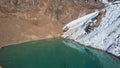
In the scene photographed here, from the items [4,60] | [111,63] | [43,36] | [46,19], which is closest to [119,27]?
[111,63]

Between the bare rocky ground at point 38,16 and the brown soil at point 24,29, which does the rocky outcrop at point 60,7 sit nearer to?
the bare rocky ground at point 38,16

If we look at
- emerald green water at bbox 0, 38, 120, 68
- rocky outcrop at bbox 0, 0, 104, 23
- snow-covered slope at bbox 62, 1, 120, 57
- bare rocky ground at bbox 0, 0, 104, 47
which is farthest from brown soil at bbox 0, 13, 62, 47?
emerald green water at bbox 0, 38, 120, 68

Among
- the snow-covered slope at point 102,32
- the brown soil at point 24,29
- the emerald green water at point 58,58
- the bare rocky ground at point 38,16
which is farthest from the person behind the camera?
the bare rocky ground at point 38,16

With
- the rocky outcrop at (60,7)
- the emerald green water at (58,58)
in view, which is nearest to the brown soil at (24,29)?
the rocky outcrop at (60,7)

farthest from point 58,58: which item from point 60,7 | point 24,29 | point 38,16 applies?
point 60,7

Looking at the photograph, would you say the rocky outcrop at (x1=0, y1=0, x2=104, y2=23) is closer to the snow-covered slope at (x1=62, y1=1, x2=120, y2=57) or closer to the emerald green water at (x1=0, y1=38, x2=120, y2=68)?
the snow-covered slope at (x1=62, y1=1, x2=120, y2=57)

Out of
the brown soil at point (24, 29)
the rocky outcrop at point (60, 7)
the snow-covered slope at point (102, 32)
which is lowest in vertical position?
the brown soil at point (24, 29)

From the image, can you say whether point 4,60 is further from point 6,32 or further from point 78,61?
point 6,32

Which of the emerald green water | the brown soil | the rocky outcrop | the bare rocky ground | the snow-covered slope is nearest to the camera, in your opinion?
the emerald green water
